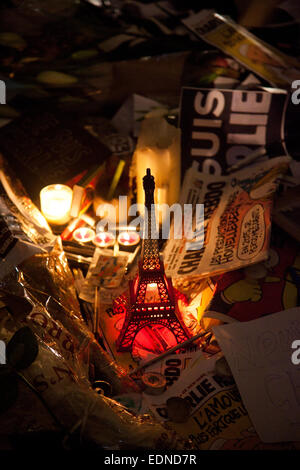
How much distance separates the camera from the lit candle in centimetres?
149

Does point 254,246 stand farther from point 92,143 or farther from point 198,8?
point 198,8

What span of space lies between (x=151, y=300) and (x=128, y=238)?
0.30 meters

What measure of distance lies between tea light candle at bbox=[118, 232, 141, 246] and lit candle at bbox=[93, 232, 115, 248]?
0.02 meters

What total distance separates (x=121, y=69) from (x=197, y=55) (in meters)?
0.30

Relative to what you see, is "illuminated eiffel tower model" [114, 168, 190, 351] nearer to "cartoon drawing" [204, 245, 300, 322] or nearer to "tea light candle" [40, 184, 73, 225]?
"cartoon drawing" [204, 245, 300, 322]

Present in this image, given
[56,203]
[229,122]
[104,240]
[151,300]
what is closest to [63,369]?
[151,300]

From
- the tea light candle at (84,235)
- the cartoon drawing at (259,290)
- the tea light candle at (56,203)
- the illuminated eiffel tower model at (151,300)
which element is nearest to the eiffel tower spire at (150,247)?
the illuminated eiffel tower model at (151,300)

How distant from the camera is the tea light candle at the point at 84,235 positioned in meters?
1.51

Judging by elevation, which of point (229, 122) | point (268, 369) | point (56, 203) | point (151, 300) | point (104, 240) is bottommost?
point (268, 369)

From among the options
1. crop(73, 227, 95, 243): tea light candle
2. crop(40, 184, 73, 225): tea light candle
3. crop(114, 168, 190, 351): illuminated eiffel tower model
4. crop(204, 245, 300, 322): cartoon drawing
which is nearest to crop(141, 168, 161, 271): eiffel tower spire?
crop(114, 168, 190, 351): illuminated eiffel tower model

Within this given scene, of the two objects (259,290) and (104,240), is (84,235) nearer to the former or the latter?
(104,240)

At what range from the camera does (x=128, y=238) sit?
4.92 ft

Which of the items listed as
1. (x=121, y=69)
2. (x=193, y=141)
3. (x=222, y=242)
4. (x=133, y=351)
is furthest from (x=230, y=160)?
(x=133, y=351)

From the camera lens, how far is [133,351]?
1.23 meters
